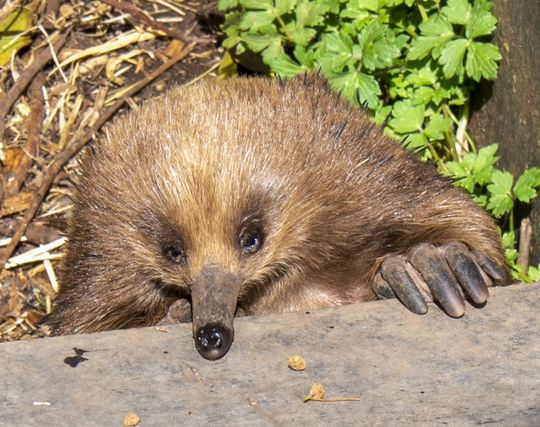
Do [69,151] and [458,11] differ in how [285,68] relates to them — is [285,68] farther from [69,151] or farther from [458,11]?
[69,151]

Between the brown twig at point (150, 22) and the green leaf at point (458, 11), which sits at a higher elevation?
the green leaf at point (458, 11)

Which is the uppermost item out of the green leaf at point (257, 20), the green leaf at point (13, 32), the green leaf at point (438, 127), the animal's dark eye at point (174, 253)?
the animal's dark eye at point (174, 253)

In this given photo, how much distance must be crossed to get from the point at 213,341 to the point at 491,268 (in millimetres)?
1016

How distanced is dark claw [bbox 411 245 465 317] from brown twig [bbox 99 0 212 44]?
7.62 ft

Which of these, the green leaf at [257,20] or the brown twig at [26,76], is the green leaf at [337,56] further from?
the brown twig at [26,76]

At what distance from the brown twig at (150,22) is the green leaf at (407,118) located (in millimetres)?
1311

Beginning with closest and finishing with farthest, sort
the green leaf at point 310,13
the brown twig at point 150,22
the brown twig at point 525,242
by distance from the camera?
1. the brown twig at point 525,242
2. the green leaf at point 310,13
3. the brown twig at point 150,22

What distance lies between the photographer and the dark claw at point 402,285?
3699 mm

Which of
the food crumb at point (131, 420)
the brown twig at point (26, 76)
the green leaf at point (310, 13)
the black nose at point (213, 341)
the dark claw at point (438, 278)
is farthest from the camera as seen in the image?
the brown twig at point (26, 76)

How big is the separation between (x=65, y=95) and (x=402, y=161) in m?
2.24

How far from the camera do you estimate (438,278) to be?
12.3 ft

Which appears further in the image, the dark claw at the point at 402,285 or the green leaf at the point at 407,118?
the green leaf at the point at 407,118

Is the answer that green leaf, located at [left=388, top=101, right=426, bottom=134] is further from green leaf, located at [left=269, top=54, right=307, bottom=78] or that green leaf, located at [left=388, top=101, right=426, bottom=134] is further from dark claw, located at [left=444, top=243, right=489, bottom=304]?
dark claw, located at [left=444, top=243, right=489, bottom=304]

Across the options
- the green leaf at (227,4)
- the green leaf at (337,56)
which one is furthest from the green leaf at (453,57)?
the green leaf at (227,4)
